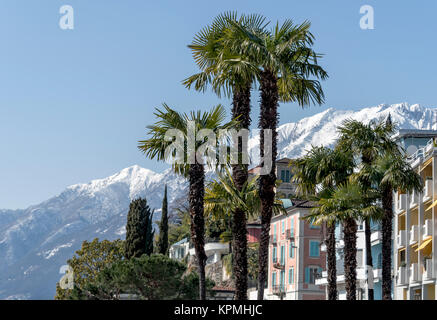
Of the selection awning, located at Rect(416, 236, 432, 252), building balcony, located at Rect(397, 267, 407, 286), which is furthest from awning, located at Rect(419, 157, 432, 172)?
building balcony, located at Rect(397, 267, 407, 286)

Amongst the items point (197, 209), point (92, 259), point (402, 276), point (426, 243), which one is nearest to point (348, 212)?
point (197, 209)

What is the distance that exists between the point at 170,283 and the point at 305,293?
46.0m

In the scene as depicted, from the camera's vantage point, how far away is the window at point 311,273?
331 feet

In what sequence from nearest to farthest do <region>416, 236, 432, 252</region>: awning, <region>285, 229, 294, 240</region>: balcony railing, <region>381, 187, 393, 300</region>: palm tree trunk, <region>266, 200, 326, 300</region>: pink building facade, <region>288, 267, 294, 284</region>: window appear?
<region>381, 187, 393, 300</region>: palm tree trunk, <region>416, 236, 432, 252</region>: awning, <region>266, 200, 326, 300</region>: pink building facade, <region>288, 267, 294, 284</region>: window, <region>285, 229, 294, 240</region>: balcony railing

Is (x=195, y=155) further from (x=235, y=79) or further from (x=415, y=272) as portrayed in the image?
(x=415, y=272)

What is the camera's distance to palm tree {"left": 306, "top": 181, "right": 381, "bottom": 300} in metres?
47.0

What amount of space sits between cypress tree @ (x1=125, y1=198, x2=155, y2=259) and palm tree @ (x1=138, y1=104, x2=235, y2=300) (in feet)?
234

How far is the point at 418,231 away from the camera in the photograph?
6462 centimetres

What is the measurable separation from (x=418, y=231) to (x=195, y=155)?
3640 cm

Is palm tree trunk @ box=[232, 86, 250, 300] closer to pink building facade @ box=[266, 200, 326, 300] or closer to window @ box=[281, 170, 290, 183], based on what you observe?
pink building facade @ box=[266, 200, 326, 300]

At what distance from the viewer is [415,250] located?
2576 inches

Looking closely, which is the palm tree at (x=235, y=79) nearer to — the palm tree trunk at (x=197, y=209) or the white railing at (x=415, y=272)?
the palm tree trunk at (x=197, y=209)

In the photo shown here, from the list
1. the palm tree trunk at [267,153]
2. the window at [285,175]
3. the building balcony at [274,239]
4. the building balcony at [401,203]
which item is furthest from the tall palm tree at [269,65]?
the window at [285,175]

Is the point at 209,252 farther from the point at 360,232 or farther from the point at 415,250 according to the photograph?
the point at 415,250
